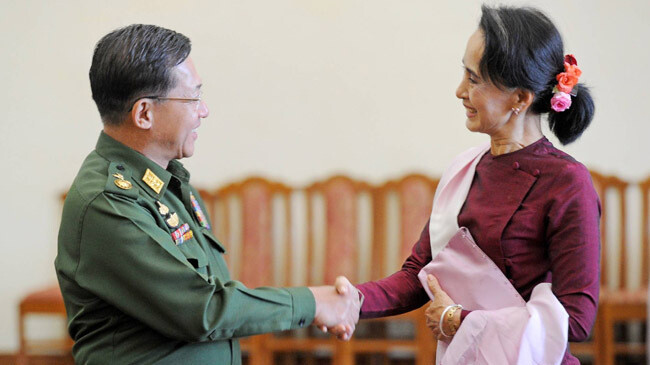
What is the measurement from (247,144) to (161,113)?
291cm

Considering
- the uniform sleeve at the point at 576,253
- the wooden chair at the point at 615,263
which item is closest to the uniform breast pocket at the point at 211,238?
the uniform sleeve at the point at 576,253

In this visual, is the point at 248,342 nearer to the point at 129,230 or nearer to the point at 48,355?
the point at 48,355

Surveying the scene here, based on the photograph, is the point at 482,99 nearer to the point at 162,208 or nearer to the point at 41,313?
the point at 162,208

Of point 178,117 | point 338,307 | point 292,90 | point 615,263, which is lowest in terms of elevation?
Answer: point 615,263

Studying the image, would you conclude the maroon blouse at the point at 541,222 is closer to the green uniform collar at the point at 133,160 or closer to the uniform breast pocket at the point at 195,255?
the uniform breast pocket at the point at 195,255

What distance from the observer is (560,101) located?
1.92 metres

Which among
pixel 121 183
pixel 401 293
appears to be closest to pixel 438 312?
pixel 401 293

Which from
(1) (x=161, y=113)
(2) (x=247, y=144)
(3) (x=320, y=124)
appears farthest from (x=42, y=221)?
(1) (x=161, y=113)

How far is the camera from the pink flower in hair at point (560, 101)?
1915 mm

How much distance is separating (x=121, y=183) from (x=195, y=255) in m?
0.29

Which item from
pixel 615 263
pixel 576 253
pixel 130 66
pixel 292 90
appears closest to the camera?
pixel 576 253

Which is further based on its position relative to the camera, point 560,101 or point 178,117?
point 178,117

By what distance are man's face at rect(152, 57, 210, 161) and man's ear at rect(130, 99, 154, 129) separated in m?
0.02

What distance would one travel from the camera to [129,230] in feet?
6.25
